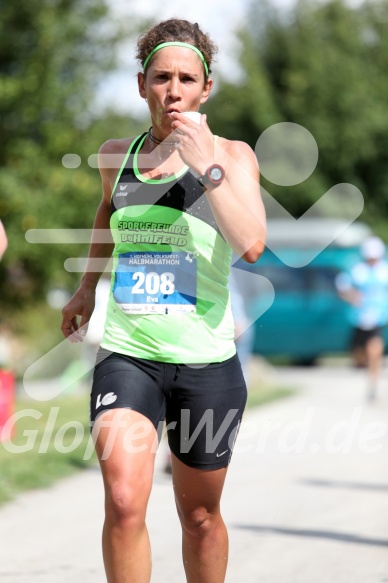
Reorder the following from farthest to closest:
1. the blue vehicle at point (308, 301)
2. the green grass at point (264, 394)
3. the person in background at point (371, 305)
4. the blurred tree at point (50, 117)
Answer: the blue vehicle at point (308, 301) < the blurred tree at point (50, 117) < the person in background at point (371, 305) < the green grass at point (264, 394)

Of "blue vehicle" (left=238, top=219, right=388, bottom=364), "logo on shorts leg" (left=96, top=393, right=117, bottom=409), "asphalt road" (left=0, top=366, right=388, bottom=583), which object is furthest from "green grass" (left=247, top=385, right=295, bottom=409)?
"logo on shorts leg" (left=96, top=393, right=117, bottom=409)

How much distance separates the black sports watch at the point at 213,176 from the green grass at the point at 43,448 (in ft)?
14.3

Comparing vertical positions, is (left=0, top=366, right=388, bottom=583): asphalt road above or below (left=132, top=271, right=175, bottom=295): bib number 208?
below

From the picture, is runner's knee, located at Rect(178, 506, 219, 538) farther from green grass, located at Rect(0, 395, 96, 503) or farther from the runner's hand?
green grass, located at Rect(0, 395, 96, 503)

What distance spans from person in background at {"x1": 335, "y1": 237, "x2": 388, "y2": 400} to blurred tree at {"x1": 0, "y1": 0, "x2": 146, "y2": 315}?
3.85 metres

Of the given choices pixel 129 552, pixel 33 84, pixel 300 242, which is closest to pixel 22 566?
pixel 129 552

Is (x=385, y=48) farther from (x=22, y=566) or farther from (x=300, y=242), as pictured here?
(x=22, y=566)

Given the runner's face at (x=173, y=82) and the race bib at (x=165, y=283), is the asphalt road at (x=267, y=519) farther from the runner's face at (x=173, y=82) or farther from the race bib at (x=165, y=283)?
the runner's face at (x=173, y=82)

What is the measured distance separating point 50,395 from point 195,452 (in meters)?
13.8

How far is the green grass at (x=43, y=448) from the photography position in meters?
8.34

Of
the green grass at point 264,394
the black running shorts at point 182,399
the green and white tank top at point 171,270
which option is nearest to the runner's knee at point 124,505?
the black running shorts at point 182,399

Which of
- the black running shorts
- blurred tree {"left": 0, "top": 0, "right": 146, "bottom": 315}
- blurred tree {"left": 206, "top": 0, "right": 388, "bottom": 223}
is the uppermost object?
blurred tree {"left": 206, "top": 0, "right": 388, "bottom": 223}

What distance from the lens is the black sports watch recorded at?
146 inches

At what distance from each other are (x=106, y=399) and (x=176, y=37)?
4.11 feet
